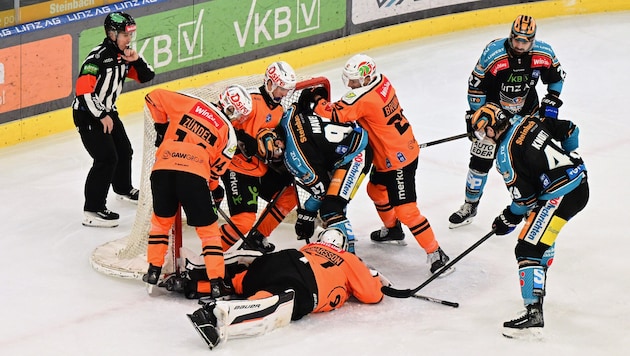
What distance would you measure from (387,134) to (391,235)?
0.75 meters

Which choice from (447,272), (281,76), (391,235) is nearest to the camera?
(281,76)

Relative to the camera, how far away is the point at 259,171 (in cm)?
634

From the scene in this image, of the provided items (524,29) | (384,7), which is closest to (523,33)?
(524,29)

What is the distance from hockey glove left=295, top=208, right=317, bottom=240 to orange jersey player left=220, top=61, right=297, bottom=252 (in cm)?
22

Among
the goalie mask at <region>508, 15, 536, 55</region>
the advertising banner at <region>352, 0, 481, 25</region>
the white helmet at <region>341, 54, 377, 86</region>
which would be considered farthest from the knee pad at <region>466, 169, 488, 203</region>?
the advertising banner at <region>352, 0, 481, 25</region>

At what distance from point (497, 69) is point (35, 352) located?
315 centimetres

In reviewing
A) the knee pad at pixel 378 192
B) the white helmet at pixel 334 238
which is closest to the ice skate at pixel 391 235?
the knee pad at pixel 378 192

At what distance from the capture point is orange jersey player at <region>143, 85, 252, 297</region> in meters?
5.65

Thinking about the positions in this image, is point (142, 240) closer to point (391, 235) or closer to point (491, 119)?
point (391, 235)

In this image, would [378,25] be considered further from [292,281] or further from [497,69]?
[292,281]

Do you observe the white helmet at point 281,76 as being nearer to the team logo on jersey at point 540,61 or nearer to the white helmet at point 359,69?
the white helmet at point 359,69

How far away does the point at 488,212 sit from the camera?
737cm

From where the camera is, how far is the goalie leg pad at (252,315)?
522 cm

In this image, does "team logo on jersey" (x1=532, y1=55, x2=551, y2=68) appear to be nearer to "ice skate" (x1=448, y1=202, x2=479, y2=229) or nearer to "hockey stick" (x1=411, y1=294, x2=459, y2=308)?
"ice skate" (x1=448, y1=202, x2=479, y2=229)
